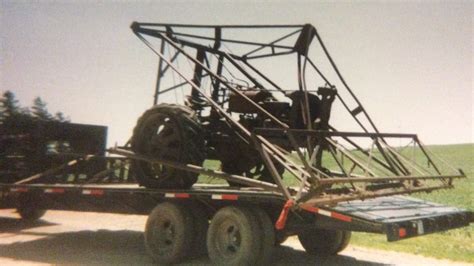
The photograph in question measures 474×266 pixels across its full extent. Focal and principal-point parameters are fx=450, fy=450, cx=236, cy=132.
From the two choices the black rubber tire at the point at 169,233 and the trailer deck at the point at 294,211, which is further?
the black rubber tire at the point at 169,233

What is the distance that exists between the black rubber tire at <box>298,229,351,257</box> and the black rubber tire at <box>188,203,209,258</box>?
169 centimetres

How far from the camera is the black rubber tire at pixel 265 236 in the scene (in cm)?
590

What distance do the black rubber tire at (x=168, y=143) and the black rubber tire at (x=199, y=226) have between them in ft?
1.76

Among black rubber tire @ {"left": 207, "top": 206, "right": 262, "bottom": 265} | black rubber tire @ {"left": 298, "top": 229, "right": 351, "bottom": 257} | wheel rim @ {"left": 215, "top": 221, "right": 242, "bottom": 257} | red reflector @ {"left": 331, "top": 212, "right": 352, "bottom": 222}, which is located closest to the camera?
red reflector @ {"left": 331, "top": 212, "right": 352, "bottom": 222}

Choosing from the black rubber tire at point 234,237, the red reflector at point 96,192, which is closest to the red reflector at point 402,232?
the black rubber tire at point 234,237

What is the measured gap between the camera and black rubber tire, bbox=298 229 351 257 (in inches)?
302

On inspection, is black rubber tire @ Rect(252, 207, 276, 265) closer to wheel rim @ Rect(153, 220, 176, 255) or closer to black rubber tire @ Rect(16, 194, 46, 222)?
wheel rim @ Rect(153, 220, 176, 255)

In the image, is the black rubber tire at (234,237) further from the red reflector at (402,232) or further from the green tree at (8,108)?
the green tree at (8,108)

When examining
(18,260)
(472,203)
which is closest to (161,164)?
(18,260)

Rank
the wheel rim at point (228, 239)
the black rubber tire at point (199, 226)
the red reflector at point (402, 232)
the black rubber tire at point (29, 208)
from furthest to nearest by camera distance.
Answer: the black rubber tire at point (29, 208)
the black rubber tire at point (199, 226)
the wheel rim at point (228, 239)
the red reflector at point (402, 232)

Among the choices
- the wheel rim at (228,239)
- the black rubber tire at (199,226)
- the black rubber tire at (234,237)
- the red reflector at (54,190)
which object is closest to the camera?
the black rubber tire at (234,237)

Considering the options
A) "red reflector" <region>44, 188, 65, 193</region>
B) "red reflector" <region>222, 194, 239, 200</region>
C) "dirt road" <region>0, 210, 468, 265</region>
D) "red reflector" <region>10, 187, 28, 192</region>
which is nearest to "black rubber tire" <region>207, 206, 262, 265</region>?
"red reflector" <region>222, 194, 239, 200</region>

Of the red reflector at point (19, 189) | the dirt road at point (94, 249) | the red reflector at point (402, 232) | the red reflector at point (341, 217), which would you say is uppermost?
the red reflector at point (341, 217)

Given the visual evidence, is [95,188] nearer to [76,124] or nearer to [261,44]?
[76,124]
